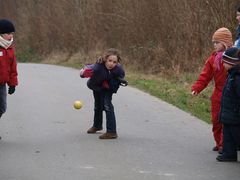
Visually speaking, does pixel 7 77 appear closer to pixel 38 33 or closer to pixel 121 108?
pixel 121 108

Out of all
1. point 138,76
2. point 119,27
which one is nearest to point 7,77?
point 138,76

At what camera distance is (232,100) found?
7867 millimetres

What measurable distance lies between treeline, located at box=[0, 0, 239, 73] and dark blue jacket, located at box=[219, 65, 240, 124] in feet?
27.0

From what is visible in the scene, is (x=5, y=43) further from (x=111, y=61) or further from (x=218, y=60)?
(x=218, y=60)

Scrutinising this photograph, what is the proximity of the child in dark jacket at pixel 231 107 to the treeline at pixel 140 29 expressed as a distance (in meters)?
8.20

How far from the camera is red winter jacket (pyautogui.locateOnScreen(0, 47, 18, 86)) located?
9.02 metres

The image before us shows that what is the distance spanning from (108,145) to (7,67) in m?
1.78

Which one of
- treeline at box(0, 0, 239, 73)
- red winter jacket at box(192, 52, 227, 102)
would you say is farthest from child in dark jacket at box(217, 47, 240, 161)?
treeline at box(0, 0, 239, 73)

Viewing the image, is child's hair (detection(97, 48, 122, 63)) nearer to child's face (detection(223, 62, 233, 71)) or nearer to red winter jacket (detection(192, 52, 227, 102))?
red winter jacket (detection(192, 52, 227, 102))

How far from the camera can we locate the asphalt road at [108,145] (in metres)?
7.32

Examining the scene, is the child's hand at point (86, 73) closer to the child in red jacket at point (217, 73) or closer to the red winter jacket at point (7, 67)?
the red winter jacket at point (7, 67)

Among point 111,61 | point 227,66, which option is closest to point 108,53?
point 111,61

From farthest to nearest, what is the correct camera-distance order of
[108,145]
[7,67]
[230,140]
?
[7,67], [108,145], [230,140]

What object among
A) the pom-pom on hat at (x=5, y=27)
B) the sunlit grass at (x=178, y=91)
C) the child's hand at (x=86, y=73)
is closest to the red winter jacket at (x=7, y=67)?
the pom-pom on hat at (x=5, y=27)
